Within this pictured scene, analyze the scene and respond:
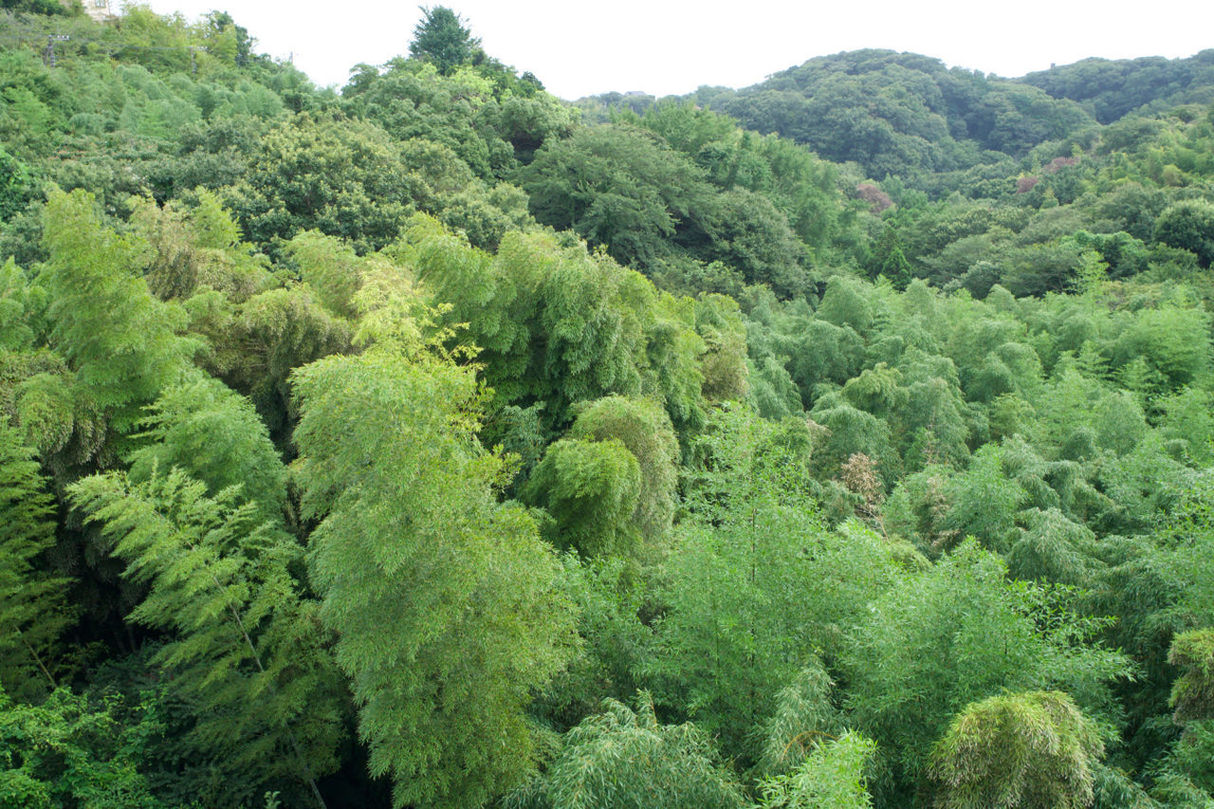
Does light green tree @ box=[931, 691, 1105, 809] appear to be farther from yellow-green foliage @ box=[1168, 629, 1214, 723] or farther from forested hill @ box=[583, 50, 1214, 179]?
forested hill @ box=[583, 50, 1214, 179]

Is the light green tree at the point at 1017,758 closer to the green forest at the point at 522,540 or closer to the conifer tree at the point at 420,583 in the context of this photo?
the green forest at the point at 522,540

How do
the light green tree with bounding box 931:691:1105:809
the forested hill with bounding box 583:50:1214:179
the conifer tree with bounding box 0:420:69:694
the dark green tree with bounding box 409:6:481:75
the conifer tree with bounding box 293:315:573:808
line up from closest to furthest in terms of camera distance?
the light green tree with bounding box 931:691:1105:809, the conifer tree with bounding box 293:315:573:808, the conifer tree with bounding box 0:420:69:694, the dark green tree with bounding box 409:6:481:75, the forested hill with bounding box 583:50:1214:179

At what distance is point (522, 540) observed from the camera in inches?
196

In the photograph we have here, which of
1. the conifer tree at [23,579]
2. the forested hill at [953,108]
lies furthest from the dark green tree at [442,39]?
the conifer tree at [23,579]

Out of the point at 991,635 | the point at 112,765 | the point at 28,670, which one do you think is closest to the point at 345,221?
the point at 28,670

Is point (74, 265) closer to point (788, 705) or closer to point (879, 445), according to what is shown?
point (788, 705)


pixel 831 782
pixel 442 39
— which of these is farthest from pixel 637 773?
pixel 442 39

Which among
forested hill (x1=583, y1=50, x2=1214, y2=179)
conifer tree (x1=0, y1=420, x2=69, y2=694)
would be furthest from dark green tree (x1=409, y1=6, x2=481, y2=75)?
conifer tree (x1=0, y1=420, x2=69, y2=694)

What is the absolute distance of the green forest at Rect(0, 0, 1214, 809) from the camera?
4.26m

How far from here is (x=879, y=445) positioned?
1259 centimetres

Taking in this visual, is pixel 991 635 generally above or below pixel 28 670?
above

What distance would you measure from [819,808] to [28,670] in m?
6.90

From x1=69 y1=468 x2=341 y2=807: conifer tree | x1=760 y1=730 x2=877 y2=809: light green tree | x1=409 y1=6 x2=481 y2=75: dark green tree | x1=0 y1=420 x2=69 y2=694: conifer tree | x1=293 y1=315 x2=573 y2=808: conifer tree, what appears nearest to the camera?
x1=760 y1=730 x2=877 y2=809: light green tree

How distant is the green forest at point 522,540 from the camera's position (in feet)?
14.0
